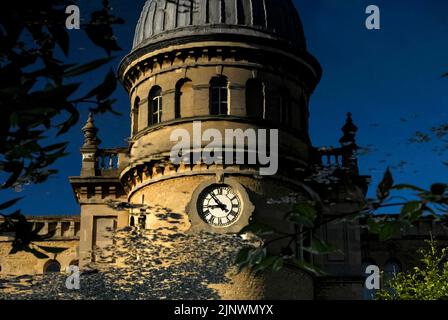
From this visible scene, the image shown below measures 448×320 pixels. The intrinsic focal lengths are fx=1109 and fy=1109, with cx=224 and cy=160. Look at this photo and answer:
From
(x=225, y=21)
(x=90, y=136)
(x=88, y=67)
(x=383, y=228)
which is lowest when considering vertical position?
(x=383, y=228)

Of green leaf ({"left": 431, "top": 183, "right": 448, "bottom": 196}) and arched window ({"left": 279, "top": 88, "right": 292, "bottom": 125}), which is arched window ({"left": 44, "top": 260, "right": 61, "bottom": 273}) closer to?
arched window ({"left": 279, "top": 88, "right": 292, "bottom": 125})

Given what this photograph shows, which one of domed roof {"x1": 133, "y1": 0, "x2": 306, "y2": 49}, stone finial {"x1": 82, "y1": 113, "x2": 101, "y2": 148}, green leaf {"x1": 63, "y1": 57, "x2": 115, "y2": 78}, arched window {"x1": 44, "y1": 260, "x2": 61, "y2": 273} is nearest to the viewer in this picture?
green leaf {"x1": 63, "y1": 57, "x2": 115, "y2": 78}

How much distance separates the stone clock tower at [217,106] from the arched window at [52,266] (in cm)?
484

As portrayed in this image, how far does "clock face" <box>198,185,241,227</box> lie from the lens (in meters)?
33.8

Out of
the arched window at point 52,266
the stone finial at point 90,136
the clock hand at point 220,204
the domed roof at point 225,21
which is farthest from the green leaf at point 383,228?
the arched window at point 52,266

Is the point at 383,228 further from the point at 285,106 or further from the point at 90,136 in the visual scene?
the point at 90,136

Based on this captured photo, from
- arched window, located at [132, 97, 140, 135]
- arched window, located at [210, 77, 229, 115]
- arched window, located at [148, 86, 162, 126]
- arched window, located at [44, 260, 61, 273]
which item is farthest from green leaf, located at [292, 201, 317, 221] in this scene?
arched window, located at [44, 260, 61, 273]

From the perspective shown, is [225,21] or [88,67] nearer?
[88,67]

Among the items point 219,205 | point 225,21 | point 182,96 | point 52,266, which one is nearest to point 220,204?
point 219,205

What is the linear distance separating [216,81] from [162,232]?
17.1ft

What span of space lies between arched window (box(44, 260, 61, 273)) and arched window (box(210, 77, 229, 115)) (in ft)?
35.5

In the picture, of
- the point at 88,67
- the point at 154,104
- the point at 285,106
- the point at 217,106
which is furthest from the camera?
the point at 285,106

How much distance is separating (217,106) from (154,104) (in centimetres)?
235

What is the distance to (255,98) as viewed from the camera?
35469mm
